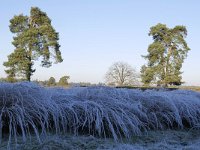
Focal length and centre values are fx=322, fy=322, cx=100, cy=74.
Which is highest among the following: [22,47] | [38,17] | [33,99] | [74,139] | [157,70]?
[38,17]

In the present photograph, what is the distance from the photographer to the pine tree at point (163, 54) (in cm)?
1708

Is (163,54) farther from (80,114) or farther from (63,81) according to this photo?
(80,114)

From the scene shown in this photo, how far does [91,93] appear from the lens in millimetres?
2170

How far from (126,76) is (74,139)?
41.9ft

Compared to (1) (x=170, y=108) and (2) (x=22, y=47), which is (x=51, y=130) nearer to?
(1) (x=170, y=108)

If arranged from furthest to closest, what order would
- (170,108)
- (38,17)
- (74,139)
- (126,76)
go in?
(38,17) → (126,76) → (170,108) → (74,139)

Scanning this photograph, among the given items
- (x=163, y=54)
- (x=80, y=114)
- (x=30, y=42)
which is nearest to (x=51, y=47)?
(x=30, y=42)

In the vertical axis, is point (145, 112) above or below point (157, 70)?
below

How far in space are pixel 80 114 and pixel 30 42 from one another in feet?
48.3

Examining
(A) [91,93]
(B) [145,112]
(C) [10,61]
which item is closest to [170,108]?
(B) [145,112]

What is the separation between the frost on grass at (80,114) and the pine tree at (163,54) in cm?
1473

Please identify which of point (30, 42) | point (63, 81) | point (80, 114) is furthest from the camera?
point (30, 42)

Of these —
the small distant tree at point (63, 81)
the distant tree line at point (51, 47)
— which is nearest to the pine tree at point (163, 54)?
the distant tree line at point (51, 47)

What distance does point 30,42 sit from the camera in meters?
16.1
